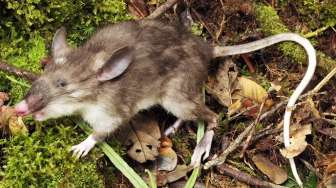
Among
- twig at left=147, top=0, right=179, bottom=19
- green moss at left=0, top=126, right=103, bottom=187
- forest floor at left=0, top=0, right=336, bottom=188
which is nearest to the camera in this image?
green moss at left=0, top=126, right=103, bottom=187

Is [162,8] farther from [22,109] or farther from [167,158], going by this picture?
[22,109]

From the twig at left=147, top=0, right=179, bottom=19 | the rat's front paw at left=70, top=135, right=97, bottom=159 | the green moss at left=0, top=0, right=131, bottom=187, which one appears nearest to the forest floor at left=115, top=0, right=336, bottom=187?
the twig at left=147, top=0, right=179, bottom=19

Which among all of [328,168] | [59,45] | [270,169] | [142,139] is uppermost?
[59,45]

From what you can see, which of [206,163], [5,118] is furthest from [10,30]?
[206,163]

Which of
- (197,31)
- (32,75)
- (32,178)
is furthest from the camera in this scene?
(197,31)

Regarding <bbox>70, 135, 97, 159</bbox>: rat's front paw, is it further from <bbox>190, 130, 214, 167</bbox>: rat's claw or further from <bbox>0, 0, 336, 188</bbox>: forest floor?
<bbox>190, 130, 214, 167</bbox>: rat's claw

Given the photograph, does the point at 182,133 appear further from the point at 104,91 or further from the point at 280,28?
the point at 280,28

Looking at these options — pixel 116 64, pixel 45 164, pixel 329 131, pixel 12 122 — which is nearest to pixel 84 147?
pixel 45 164
